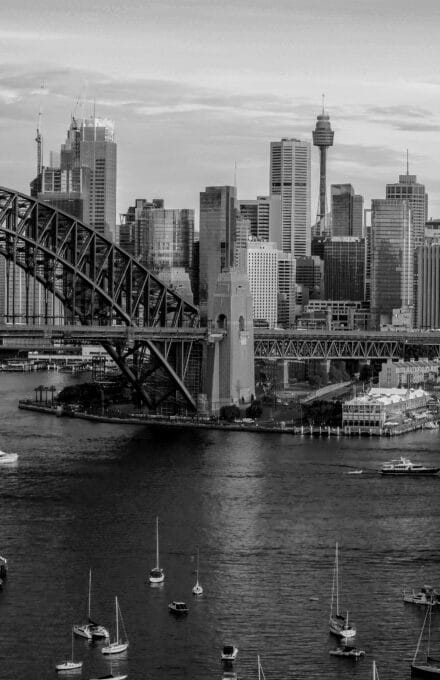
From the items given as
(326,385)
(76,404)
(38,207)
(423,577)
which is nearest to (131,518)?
(423,577)

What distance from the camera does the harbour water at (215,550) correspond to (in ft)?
121

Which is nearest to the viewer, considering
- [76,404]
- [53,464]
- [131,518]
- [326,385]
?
[131,518]

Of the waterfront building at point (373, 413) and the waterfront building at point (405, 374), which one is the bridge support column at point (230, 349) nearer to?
the waterfront building at point (373, 413)

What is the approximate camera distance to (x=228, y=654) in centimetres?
3606

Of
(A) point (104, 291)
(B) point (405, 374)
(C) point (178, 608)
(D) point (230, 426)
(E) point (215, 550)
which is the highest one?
(A) point (104, 291)

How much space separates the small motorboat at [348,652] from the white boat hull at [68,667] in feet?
17.5

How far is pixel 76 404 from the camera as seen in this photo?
299 feet

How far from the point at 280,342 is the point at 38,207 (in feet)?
62.8

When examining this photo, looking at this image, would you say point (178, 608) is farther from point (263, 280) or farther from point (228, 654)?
point (263, 280)

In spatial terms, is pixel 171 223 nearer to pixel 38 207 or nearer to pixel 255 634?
pixel 38 207

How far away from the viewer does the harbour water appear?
1455 inches

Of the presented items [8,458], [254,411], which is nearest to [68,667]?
[8,458]

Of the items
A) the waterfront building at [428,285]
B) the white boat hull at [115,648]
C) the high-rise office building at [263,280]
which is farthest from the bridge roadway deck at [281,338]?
the high-rise office building at [263,280]

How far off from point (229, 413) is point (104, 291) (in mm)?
8990
